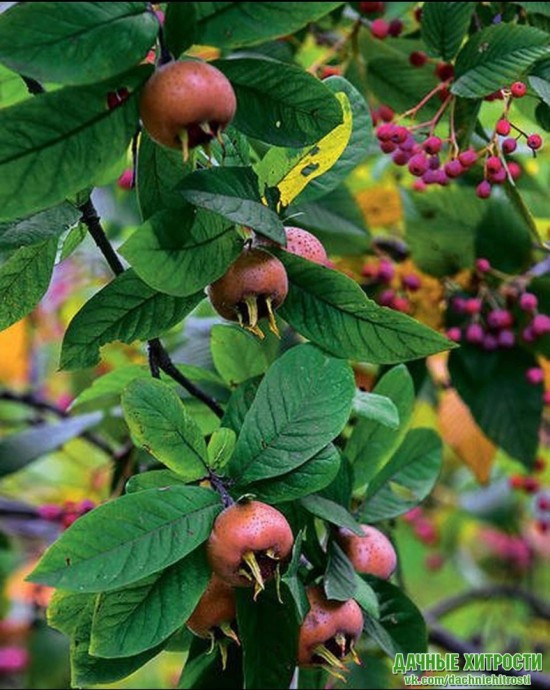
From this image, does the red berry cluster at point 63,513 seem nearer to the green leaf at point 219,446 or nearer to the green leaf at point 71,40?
the green leaf at point 219,446

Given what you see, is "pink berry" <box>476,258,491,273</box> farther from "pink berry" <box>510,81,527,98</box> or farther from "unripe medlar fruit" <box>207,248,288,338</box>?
"unripe medlar fruit" <box>207,248,288,338</box>

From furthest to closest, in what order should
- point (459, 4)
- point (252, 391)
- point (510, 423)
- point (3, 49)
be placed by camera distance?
point (510, 423) < point (459, 4) < point (252, 391) < point (3, 49)

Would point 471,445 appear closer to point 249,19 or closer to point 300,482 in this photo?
point 300,482

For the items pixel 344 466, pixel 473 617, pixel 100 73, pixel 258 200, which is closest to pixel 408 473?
pixel 344 466

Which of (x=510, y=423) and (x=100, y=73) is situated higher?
(x=100, y=73)

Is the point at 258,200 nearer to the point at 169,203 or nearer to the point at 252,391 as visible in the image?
the point at 169,203

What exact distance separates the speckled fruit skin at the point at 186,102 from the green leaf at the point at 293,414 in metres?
0.18

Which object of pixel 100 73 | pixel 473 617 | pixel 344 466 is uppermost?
pixel 100 73

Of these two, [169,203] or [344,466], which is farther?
[344,466]

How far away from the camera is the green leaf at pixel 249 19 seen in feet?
1.73

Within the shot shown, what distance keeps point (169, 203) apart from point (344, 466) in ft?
0.81

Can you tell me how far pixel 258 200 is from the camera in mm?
595

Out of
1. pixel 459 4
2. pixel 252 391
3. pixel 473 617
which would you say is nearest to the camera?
pixel 252 391

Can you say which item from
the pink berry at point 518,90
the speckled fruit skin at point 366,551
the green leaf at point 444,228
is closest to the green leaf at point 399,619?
the speckled fruit skin at point 366,551
